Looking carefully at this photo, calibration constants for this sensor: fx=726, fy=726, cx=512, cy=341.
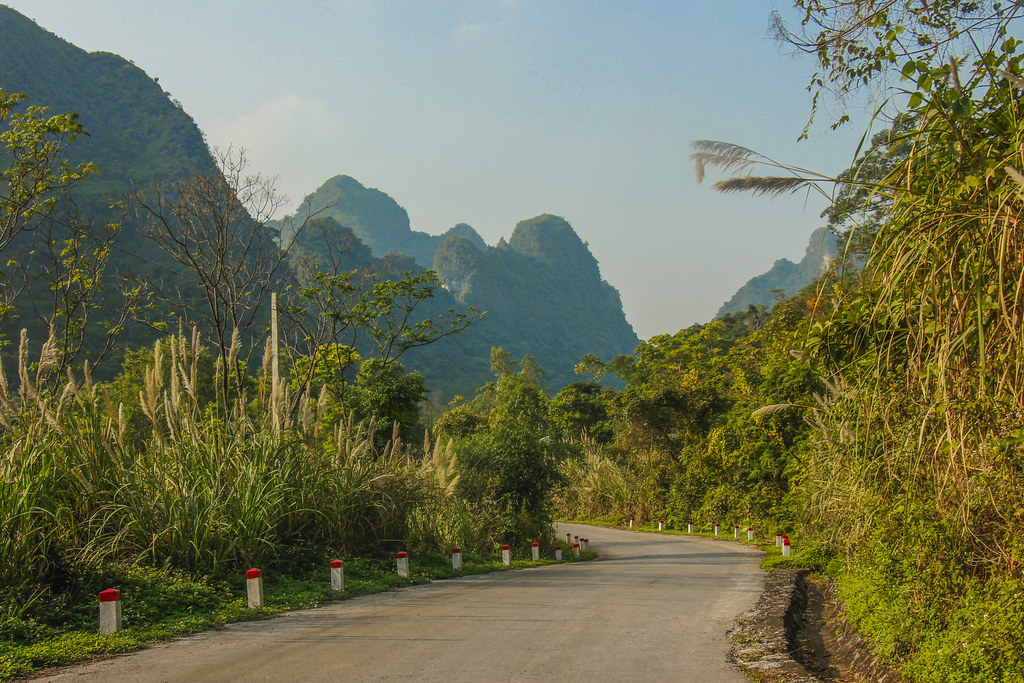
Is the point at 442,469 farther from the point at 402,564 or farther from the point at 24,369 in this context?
the point at 24,369

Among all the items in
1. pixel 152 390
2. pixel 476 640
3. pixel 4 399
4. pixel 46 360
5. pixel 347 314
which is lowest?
pixel 476 640

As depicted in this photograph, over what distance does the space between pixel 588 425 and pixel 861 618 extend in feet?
125

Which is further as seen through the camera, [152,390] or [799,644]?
[152,390]

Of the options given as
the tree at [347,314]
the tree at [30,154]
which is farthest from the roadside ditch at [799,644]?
the tree at [347,314]

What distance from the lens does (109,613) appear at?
6156 millimetres

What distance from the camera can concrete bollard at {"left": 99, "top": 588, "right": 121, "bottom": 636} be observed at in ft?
20.1

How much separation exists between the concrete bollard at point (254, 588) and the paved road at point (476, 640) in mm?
409

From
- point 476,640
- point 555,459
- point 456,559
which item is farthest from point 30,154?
point 555,459

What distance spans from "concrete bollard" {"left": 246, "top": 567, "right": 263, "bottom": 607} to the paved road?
1.34 feet

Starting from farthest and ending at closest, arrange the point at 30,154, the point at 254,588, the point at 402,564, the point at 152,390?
the point at 30,154, the point at 402,564, the point at 152,390, the point at 254,588

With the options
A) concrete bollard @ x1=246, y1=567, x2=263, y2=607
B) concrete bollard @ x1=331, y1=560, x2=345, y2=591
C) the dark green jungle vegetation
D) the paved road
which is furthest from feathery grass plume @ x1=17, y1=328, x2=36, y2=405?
concrete bollard @ x1=331, y1=560, x2=345, y2=591

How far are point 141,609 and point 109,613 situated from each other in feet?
2.02

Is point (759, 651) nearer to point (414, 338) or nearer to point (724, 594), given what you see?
point (724, 594)

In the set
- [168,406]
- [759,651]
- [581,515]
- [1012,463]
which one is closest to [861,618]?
[759,651]
